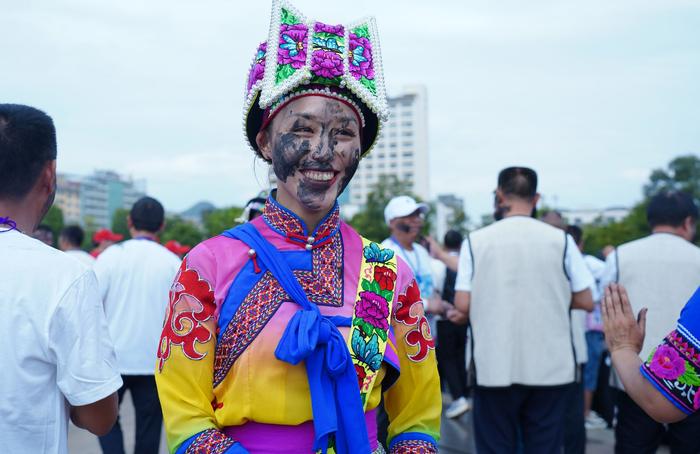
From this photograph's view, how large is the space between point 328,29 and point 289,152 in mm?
420

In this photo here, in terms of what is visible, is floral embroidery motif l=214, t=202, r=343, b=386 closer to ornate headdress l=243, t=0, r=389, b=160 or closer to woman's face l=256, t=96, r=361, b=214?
woman's face l=256, t=96, r=361, b=214

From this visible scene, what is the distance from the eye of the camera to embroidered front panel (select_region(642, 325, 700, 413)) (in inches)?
86.0

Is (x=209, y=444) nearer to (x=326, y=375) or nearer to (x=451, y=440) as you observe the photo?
(x=326, y=375)

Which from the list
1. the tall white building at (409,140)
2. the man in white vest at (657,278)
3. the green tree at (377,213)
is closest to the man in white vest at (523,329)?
the man in white vest at (657,278)

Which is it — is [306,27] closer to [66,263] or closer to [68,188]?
[66,263]

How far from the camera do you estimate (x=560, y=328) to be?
4.32 meters

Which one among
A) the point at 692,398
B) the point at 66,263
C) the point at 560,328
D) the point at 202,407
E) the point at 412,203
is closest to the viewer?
the point at 202,407

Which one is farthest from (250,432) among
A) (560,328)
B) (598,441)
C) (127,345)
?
(598,441)

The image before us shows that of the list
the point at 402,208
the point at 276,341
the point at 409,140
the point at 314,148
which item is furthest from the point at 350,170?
the point at 409,140

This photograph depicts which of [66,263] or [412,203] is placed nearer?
[66,263]

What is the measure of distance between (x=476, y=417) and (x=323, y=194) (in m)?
3.00

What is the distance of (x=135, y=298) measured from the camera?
16.6ft

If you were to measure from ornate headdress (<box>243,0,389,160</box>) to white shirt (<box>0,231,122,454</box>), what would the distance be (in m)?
0.78

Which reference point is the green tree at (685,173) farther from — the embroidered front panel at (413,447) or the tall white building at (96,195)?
the tall white building at (96,195)
